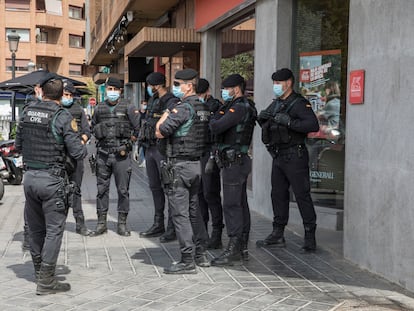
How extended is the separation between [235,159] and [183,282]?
138 centimetres

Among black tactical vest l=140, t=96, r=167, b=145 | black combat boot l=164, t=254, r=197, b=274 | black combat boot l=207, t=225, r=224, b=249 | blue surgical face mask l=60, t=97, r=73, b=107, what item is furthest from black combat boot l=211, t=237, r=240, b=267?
blue surgical face mask l=60, t=97, r=73, b=107

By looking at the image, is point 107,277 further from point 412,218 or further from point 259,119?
point 412,218

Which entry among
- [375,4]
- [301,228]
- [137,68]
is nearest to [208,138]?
[375,4]

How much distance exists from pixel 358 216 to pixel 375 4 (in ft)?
6.76

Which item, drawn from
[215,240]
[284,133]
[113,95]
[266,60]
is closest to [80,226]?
[113,95]

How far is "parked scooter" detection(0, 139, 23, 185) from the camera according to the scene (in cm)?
1294

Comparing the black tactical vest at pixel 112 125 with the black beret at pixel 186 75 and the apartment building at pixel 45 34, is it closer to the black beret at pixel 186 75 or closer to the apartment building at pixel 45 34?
the black beret at pixel 186 75

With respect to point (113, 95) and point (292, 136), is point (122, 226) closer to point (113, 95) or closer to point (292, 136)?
point (113, 95)

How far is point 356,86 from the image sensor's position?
5.73 metres

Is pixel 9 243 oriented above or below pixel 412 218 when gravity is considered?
below

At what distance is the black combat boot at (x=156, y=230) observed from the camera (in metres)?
7.23

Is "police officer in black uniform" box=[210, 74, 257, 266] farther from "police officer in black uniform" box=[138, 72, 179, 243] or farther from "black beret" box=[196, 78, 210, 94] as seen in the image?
"police officer in black uniform" box=[138, 72, 179, 243]

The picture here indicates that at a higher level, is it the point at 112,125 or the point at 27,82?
the point at 27,82

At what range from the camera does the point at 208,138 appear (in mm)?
5906
